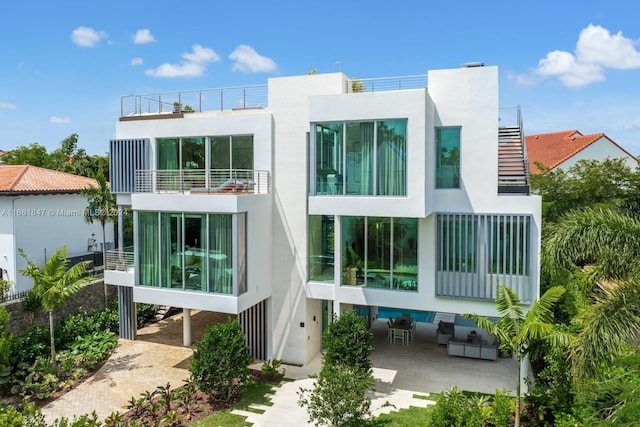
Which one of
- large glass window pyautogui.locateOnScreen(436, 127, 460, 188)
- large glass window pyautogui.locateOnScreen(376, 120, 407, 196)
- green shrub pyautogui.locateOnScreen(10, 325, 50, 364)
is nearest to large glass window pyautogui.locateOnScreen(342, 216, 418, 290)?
large glass window pyautogui.locateOnScreen(376, 120, 407, 196)

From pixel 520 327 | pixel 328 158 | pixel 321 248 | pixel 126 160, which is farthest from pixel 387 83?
pixel 126 160

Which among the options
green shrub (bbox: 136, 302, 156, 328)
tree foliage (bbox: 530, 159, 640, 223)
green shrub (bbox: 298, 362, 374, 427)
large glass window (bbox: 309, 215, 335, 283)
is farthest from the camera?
tree foliage (bbox: 530, 159, 640, 223)

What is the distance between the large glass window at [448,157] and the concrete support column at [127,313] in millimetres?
14131

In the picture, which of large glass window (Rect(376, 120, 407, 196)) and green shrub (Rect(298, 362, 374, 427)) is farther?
large glass window (Rect(376, 120, 407, 196))

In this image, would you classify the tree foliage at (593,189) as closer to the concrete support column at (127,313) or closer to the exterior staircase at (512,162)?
the exterior staircase at (512,162)

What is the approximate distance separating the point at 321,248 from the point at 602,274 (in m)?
9.44

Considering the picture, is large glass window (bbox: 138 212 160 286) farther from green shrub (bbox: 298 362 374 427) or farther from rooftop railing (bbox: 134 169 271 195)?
green shrub (bbox: 298 362 374 427)

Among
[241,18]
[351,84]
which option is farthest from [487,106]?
[241,18]

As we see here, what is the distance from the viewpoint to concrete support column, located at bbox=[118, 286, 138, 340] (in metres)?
20.9

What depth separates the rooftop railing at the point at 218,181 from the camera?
17875mm

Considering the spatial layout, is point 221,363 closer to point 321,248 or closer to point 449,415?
point 321,248

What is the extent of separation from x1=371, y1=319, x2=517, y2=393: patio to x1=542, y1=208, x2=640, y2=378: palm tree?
432cm

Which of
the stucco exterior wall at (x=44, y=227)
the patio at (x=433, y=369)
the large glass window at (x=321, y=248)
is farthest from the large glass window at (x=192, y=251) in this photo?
the stucco exterior wall at (x=44, y=227)

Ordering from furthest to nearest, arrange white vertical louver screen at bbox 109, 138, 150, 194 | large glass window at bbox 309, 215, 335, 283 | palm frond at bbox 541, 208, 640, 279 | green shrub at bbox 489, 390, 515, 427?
white vertical louver screen at bbox 109, 138, 150, 194 < large glass window at bbox 309, 215, 335, 283 < palm frond at bbox 541, 208, 640, 279 < green shrub at bbox 489, 390, 515, 427
